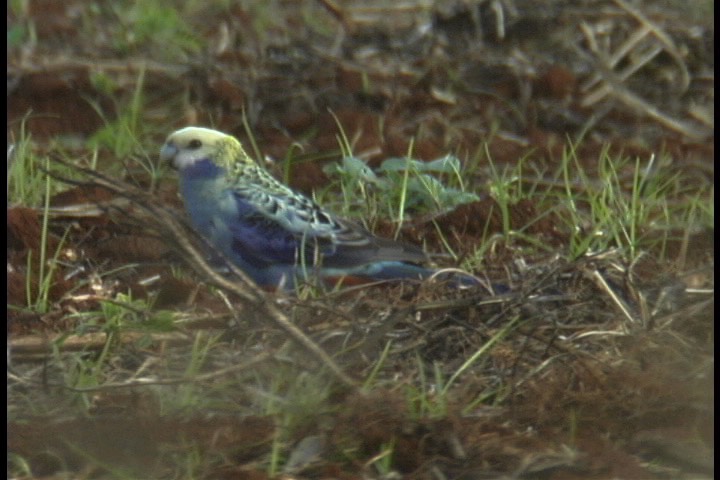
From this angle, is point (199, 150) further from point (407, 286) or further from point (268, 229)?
point (407, 286)

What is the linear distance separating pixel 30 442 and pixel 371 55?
3.43 m

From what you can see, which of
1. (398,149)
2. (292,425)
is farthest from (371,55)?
(292,425)

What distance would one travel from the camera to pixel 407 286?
4.23 metres

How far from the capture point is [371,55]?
6.52 metres

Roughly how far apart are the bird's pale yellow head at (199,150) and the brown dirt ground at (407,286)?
0.53 feet

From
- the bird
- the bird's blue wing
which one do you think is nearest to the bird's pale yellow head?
the bird

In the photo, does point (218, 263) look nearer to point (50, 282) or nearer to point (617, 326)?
point (50, 282)

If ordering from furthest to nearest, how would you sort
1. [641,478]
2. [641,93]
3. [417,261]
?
[641,93] < [417,261] < [641,478]

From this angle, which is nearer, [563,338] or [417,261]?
[563,338]

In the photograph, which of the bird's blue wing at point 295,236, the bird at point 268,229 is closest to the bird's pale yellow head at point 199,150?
the bird at point 268,229

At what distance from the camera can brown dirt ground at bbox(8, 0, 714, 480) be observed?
3342mm

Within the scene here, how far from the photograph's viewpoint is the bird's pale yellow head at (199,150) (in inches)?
177

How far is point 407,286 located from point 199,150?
0.74m

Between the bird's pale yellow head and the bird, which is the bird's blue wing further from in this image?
the bird's pale yellow head
